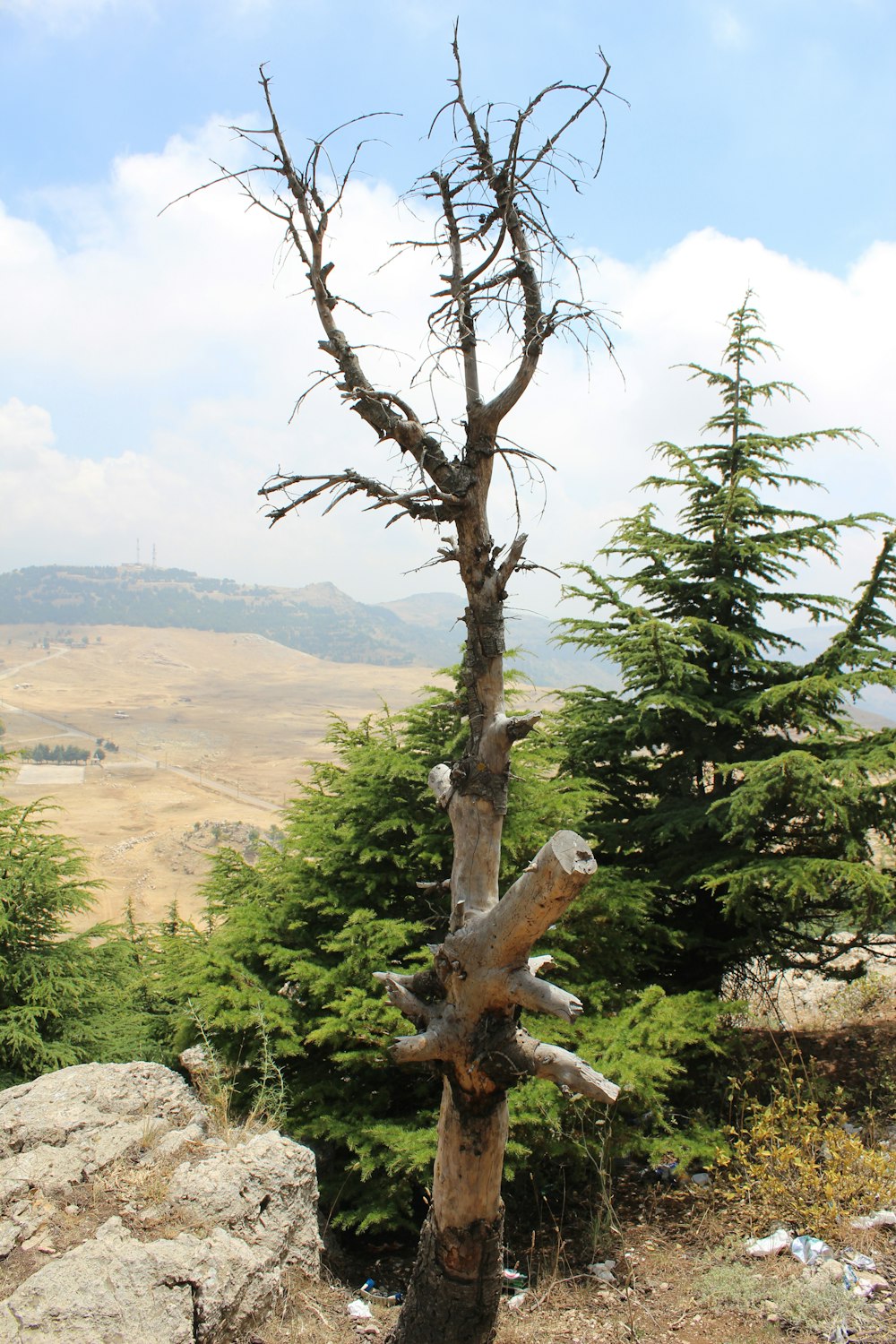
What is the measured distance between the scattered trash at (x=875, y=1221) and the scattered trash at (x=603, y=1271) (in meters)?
1.57

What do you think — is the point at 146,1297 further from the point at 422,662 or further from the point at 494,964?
the point at 422,662

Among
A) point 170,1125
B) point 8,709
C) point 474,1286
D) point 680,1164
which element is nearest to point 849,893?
point 680,1164

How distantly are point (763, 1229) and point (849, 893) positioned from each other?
3.35 metres

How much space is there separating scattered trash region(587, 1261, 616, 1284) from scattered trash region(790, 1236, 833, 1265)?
1157mm

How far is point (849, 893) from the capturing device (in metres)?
7.77

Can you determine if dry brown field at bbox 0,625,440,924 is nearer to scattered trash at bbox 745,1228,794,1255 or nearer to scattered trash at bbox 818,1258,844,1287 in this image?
scattered trash at bbox 745,1228,794,1255

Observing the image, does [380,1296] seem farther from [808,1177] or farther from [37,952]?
[37,952]

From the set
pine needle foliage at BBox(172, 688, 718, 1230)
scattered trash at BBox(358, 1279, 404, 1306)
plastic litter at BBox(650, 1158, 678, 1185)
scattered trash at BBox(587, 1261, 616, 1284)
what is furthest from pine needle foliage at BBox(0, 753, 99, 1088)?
plastic litter at BBox(650, 1158, 678, 1185)

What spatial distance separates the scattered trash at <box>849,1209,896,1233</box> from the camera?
5180mm

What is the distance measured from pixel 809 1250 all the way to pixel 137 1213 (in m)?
4.06

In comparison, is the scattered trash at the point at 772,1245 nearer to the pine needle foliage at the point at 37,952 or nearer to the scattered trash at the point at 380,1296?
the scattered trash at the point at 380,1296

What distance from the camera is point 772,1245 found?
516cm

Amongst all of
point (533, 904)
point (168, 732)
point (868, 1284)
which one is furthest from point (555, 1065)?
point (168, 732)

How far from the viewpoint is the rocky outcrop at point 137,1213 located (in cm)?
399
